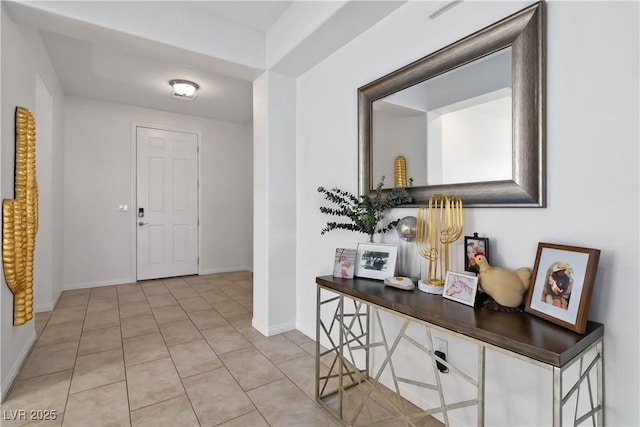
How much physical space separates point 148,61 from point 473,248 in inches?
127

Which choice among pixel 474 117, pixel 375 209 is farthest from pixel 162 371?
pixel 474 117

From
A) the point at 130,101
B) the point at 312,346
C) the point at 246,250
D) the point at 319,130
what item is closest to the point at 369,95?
the point at 319,130

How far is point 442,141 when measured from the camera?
163 centimetres

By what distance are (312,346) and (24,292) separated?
76.0 inches

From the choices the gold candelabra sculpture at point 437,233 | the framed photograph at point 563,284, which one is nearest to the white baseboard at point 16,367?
the gold candelabra sculpture at point 437,233

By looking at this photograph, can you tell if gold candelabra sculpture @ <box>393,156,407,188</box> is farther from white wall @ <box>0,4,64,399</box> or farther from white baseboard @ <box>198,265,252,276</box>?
white baseboard @ <box>198,265,252,276</box>

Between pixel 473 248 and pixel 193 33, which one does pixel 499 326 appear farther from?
pixel 193 33

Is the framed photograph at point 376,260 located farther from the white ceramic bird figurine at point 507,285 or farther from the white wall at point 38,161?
the white wall at point 38,161

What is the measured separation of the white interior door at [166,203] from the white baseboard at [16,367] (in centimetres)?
218

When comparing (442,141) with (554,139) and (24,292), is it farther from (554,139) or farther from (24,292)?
(24,292)

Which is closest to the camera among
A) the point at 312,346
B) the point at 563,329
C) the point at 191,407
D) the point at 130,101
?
the point at 563,329

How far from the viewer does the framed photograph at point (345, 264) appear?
72.9 inches

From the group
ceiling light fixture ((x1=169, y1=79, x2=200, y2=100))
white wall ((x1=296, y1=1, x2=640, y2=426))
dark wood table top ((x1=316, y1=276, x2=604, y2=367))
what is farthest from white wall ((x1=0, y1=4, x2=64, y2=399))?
white wall ((x1=296, y1=1, x2=640, y2=426))

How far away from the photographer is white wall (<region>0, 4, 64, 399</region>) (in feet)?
6.09
